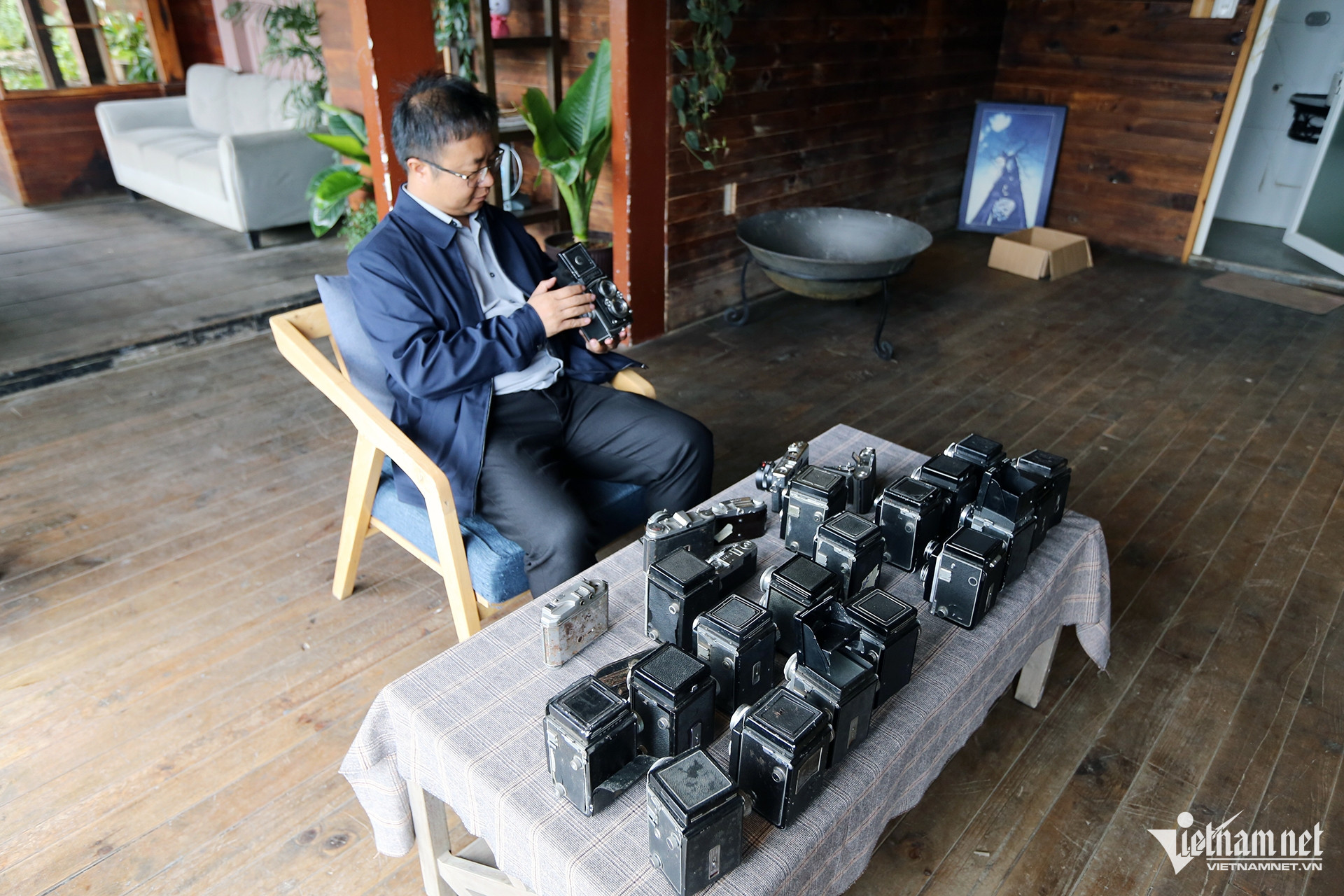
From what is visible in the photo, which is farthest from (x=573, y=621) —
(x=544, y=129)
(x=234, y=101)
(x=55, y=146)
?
(x=55, y=146)

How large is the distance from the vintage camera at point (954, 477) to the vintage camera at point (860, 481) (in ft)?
0.29

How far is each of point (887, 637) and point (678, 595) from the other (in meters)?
0.30

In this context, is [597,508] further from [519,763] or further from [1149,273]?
[1149,273]

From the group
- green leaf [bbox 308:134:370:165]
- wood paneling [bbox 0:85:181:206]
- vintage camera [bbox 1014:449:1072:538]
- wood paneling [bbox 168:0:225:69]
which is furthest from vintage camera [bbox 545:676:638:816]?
wood paneling [bbox 168:0:225:69]

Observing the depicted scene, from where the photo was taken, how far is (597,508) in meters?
1.87

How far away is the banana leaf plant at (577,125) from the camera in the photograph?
3219 millimetres

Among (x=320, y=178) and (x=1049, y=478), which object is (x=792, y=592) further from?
(x=320, y=178)

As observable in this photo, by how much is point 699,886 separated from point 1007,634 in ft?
2.42

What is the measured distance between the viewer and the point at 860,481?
166 centimetres

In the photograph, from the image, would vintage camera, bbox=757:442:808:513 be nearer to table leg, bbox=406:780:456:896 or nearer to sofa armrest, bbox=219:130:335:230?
table leg, bbox=406:780:456:896

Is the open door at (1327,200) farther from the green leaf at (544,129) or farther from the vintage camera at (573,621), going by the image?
the vintage camera at (573,621)

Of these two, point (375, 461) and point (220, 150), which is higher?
point (220, 150)

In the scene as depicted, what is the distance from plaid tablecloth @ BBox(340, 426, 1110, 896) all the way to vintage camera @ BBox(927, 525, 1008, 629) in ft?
0.08

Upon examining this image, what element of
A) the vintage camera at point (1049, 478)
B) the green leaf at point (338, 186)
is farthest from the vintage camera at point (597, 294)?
the green leaf at point (338, 186)
